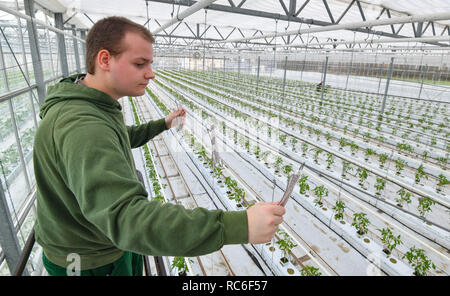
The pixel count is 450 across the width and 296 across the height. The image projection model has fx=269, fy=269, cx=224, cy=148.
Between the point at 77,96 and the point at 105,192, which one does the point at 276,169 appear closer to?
the point at 77,96

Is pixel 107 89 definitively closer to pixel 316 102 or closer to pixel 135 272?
pixel 135 272

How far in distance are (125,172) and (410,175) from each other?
7.77 metres

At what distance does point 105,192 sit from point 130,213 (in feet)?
0.34

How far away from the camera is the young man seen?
737mm

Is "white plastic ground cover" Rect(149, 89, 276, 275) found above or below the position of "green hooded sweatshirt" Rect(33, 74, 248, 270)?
below

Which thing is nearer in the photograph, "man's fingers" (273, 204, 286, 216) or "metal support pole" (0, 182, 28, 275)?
"man's fingers" (273, 204, 286, 216)

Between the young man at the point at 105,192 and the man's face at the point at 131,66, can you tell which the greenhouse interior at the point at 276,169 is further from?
the man's face at the point at 131,66

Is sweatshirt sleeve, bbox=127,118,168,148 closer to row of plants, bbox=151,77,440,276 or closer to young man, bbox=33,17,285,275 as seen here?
young man, bbox=33,17,285,275

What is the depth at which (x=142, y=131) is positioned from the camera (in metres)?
2.02

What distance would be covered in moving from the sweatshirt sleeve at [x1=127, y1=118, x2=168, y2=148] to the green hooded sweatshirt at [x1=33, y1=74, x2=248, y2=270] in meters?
0.95

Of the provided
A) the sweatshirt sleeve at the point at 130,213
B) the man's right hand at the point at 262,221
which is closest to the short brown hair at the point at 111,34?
the sweatshirt sleeve at the point at 130,213

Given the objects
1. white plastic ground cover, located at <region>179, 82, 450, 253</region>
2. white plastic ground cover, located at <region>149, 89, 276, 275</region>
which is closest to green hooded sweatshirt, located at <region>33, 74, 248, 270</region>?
white plastic ground cover, located at <region>149, 89, 276, 275</region>
